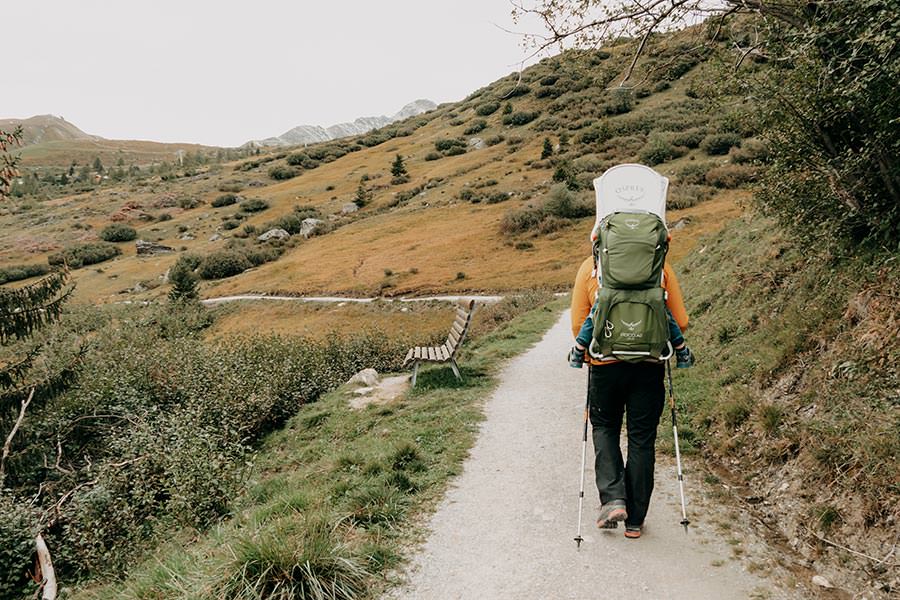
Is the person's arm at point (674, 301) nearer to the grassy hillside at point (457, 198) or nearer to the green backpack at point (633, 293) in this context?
the green backpack at point (633, 293)

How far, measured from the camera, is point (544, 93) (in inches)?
3103

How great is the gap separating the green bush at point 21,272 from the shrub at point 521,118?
199ft

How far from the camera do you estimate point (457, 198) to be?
170 ft

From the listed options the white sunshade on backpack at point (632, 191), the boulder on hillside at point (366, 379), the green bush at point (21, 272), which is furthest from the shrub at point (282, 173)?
the white sunshade on backpack at point (632, 191)

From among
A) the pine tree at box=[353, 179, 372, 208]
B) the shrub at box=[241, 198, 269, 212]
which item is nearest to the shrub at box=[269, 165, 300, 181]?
the shrub at box=[241, 198, 269, 212]

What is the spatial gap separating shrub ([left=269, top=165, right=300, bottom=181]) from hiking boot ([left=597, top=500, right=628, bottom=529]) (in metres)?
98.7

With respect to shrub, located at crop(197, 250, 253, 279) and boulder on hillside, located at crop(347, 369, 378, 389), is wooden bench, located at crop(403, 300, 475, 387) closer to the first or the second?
boulder on hillside, located at crop(347, 369, 378, 389)

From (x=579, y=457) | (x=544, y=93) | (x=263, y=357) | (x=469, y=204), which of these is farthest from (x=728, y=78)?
(x=544, y=93)

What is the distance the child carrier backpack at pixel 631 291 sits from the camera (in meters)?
3.73

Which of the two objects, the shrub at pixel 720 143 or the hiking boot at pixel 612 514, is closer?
the hiking boot at pixel 612 514

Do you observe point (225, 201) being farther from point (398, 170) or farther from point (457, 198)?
point (457, 198)

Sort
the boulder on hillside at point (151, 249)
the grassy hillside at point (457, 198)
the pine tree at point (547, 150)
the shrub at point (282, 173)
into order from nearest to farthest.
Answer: the grassy hillside at point (457, 198)
the pine tree at point (547, 150)
the boulder on hillside at point (151, 249)
the shrub at point (282, 173)

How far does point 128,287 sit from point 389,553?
5356 centimetres

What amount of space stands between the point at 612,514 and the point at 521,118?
76.7 m
